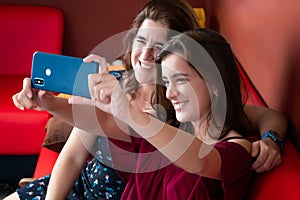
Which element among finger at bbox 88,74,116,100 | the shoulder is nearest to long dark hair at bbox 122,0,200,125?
the shoulder

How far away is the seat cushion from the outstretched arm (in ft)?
3.77

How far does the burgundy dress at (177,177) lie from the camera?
1140mm

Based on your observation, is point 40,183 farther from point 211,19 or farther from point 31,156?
point 211,19

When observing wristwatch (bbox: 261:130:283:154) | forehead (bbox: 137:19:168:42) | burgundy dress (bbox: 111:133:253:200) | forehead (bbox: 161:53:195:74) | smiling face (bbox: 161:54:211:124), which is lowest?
burgundy dress (bbox: 111:133:253:200)

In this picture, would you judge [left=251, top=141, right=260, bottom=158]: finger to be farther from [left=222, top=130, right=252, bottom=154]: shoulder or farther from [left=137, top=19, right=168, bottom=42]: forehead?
[left=137, top=19, right=168, bottom=42]: forehead

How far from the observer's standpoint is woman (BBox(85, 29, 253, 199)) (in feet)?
3.49

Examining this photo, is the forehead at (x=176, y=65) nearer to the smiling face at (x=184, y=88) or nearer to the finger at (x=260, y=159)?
the smiling face at (x=184, y=88)

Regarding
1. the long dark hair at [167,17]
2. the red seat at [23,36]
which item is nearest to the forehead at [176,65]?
the long dark hair at [167,17]

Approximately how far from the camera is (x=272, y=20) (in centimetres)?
160

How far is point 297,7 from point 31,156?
1.47 meters

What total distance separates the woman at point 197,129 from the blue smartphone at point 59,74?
0.06 metres

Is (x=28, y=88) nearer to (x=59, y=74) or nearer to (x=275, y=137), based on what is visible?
(x=59, y=74)

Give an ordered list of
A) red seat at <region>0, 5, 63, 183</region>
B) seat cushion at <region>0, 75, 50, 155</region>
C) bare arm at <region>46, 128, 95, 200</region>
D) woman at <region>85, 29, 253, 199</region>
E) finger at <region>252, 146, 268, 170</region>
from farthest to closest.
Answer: red seat at <region>0, 5, 63, 183</region> → seat cushion at <region>0, 75, 50, 155</region> → bare arm at <region>46, 128, 95, 200</region> → finger at <region>252, 146, 268, 170</region> → woman at <region>85, 29, 253, 199</region>

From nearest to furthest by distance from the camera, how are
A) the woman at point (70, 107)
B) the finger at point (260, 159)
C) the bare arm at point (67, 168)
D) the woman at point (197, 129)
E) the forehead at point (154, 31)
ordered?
1. the woman at point (197, 129)
2. the finger at point (260, 159)
3. the woman at point (70, 107)
4. the bare arm at point (67, 168)
5. the forehead at point (154, 31)
